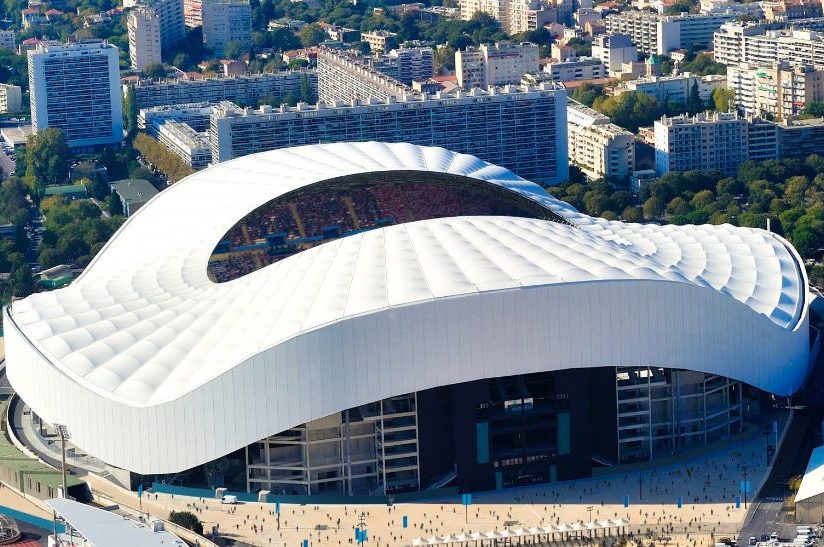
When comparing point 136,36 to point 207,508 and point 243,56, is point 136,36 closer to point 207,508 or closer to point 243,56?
point 243,56

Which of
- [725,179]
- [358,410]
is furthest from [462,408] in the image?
[725,179]

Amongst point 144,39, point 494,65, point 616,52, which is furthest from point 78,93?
point 616,52

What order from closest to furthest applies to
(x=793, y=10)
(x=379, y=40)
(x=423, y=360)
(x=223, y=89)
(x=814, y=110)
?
(x=423, y=360), (x=814, y=110), (x=223, y=89), (x=793, y=10), (x=379, y=40)

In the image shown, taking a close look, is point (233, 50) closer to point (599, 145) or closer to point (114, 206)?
point (599, 145)

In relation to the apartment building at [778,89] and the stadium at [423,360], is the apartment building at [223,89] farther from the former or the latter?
the stadium at [423,360]

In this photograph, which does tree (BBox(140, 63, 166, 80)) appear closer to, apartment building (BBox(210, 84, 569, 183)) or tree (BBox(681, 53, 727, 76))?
apartment building (BBox(210, 84, 569, 183))

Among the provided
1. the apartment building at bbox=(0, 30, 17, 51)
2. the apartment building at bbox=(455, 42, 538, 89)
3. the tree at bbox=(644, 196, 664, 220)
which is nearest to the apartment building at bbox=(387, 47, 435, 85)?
the apartment building at bbox=(455, 42, 538, 89)
